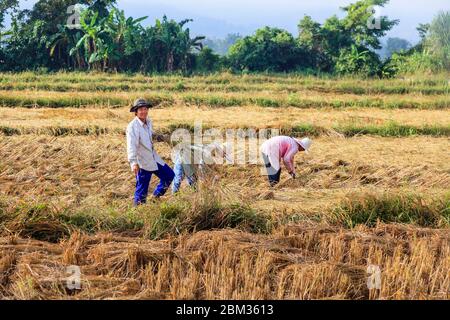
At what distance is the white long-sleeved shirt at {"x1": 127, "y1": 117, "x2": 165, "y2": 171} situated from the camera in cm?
629

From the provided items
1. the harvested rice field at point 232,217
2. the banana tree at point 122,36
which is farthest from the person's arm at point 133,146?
the banana tree at point 122,36

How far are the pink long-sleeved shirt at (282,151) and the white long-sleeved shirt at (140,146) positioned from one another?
4.85 feet

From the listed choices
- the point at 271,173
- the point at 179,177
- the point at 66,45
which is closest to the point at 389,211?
the point at 271,173

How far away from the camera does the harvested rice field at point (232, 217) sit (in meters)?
4.66

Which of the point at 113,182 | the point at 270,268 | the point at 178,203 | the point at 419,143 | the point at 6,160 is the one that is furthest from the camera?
the point at 419,143

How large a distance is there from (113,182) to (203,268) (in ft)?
10.3

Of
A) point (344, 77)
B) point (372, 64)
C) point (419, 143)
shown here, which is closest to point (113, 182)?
point (419, 143)

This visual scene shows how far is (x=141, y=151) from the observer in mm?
6387

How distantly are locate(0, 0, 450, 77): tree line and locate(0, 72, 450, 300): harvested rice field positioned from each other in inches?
317

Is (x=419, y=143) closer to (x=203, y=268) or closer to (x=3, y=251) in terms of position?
(x=203, y=268)

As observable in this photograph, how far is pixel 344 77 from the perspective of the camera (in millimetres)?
18953

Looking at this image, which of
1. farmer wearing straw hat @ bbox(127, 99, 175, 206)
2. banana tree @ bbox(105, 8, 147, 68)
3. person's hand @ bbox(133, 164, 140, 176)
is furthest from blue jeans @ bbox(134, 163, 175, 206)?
banana tree @ bbox(105, 8, 147, 68)

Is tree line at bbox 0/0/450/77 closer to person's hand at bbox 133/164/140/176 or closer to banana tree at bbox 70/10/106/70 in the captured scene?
banana tree at bbox 70/10/106/70

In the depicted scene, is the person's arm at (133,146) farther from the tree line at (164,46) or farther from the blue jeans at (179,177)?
the tree line at (164,46)
